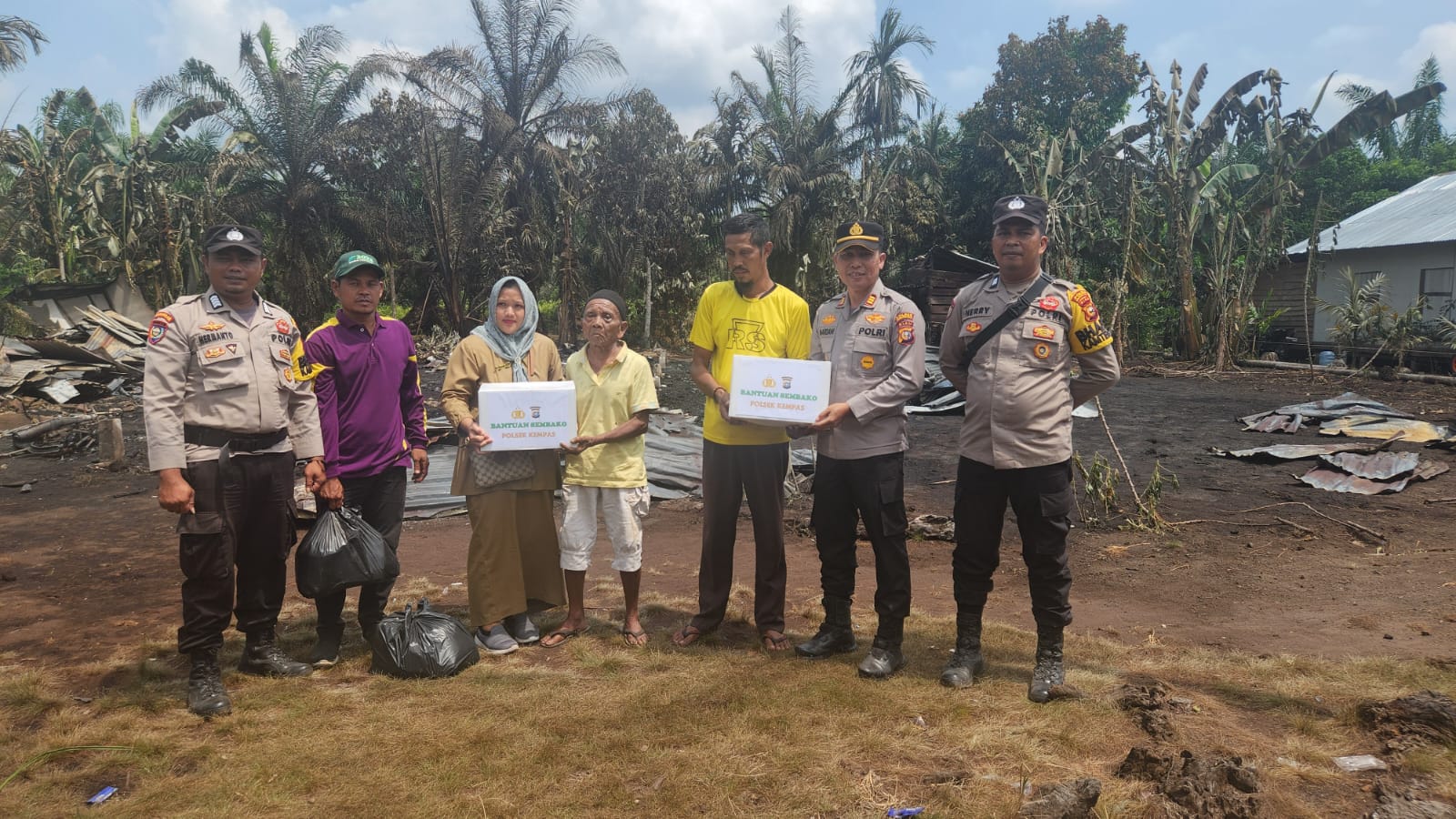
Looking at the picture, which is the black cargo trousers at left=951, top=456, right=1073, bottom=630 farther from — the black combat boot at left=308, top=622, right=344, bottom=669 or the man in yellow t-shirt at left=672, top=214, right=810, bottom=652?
the black combat boot at left=308, top=622, right=344, bottom=669

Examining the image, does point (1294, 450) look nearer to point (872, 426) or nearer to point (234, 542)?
point (872, 426)

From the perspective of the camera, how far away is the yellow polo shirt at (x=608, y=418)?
4051 mm

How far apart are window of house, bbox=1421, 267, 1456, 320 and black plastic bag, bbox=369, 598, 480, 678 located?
20.8 meters

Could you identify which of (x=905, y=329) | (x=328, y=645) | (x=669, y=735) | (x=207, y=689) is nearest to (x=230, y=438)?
(x=207, y=689)

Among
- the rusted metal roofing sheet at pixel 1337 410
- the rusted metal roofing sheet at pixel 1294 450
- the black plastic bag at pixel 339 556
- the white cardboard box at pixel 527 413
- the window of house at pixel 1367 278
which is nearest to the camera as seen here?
the black plastic bag at pixel 339 556

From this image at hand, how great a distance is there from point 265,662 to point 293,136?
1938 cm

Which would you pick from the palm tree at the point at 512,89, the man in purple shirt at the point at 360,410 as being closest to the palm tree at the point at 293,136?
the palm tree at the point at 512,89

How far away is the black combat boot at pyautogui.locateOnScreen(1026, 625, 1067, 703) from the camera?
11.1 feet

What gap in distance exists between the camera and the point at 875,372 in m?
3.73

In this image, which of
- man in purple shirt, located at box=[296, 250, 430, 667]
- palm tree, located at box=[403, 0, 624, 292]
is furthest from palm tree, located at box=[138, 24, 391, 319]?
man in purple shirt, located at box=[296, 250, 430, 667]

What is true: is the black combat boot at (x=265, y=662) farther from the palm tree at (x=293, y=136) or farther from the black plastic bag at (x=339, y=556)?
the palm tree at (x=293, y=136)

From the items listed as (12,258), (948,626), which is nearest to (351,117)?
(12,258)

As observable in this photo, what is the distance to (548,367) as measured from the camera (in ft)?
13.6

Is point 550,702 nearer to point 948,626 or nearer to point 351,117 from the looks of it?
point 948,626
